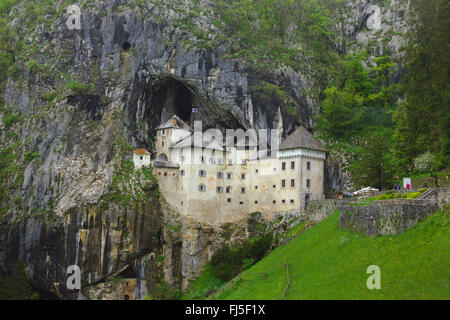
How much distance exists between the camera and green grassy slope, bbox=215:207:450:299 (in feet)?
101

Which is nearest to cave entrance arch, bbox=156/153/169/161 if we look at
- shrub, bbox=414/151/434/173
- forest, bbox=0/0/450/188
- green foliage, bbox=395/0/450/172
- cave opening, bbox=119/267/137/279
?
cave opening, bbox=119/267/137/279

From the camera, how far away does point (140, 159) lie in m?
67.4

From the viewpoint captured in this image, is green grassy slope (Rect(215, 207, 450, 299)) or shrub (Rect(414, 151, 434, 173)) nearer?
green grassy slope (Rect(215, 207, 450, 299))

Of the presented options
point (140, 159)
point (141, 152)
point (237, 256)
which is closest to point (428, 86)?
point (237, 256)

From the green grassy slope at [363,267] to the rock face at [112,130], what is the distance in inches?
871

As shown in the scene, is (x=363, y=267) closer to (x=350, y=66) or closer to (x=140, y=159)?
(x=140, y=159)

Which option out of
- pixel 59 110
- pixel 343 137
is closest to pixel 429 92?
pixel 343 137

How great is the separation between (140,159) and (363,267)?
39.3 meters

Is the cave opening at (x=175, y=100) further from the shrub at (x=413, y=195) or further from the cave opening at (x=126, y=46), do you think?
the shrub at (x=413, y=195)

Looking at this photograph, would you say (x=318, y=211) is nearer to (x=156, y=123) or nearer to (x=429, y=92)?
(x=429, y=92)

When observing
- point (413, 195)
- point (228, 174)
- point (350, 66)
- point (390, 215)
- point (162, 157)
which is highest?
point (350, 66)

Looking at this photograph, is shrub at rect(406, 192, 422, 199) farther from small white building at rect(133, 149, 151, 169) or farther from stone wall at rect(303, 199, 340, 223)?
small white building at rect(133, 149, 151, 169)

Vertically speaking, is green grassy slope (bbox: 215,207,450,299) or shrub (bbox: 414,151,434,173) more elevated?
shrub (bbox: 414,151,434,173)

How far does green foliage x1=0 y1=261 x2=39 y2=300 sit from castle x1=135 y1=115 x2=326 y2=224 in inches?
807
